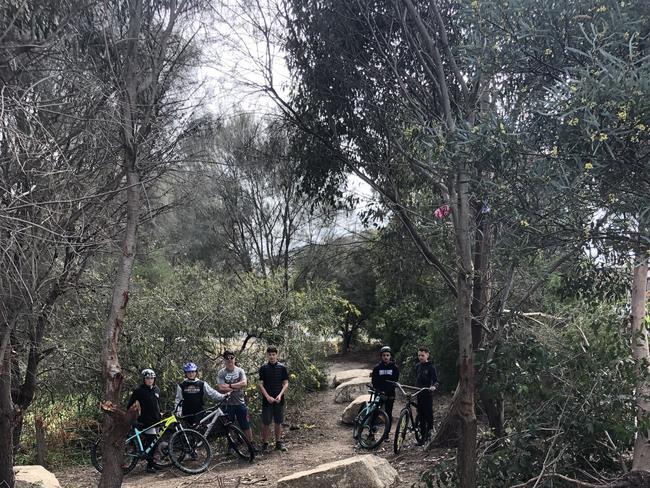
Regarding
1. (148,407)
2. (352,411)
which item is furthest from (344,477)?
(352,411)

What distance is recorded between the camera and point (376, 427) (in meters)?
8.99

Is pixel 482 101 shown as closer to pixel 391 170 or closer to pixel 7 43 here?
pixel 391 170

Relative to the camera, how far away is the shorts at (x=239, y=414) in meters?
8.41

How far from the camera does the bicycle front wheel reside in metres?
7.77

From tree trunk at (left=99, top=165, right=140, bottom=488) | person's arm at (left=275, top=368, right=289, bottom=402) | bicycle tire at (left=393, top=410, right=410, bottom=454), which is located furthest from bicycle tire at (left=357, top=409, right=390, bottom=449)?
tree trunk at (left=99, top=165, right=140, bottom=488)

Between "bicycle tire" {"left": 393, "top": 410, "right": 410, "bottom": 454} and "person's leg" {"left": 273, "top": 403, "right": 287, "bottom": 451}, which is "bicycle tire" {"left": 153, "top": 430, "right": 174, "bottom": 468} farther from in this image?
"bicycle tire" {"left": 393, "top": 410, "right": 410, "bottom": 454}

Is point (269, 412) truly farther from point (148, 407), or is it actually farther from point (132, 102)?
point (132, 102)

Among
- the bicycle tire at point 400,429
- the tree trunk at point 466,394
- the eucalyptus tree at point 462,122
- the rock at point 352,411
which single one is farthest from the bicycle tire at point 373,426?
the tree trunk at point 466,394

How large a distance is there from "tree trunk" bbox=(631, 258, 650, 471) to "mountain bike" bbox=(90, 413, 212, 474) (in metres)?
5.27

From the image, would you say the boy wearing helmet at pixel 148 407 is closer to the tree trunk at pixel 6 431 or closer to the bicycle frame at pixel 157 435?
the bicycle frame at pixel 157 435

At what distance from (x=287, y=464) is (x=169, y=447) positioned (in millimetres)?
1654

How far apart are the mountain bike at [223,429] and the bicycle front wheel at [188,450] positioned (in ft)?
0.61

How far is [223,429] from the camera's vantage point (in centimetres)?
825

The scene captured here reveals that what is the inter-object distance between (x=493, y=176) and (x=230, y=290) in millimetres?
7885
